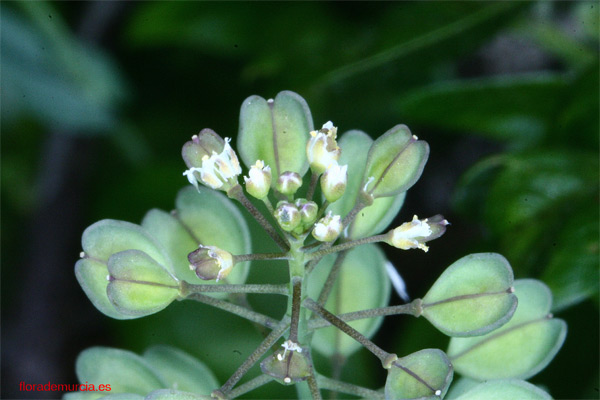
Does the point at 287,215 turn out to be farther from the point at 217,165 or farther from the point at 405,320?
the point at 405,320

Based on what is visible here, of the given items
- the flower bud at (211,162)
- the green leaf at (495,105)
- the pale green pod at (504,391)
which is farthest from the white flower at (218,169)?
the green leaf at (495,105)

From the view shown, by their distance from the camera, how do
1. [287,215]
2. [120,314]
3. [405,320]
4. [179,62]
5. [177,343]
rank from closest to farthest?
[287,215] → [120,314] → [177,343] → [405,320] → [179,62]

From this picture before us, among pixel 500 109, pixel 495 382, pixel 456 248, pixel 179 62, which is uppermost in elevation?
pixel 179 62

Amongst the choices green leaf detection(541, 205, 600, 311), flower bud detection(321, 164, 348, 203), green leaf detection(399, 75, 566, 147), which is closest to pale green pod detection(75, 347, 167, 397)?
flower bud detection(321, 164, 348, 203)

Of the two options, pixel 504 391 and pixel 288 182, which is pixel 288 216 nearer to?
pixel 288 182

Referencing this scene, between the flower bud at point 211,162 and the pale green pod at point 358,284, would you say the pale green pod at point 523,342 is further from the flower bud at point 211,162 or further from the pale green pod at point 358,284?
the flower bud at point 211,162

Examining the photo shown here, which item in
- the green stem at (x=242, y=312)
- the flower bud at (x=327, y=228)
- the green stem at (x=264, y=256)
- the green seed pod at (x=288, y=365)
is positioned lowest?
the green seed pod at (x=288, y=365)

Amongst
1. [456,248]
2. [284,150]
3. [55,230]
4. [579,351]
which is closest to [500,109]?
[456,248]

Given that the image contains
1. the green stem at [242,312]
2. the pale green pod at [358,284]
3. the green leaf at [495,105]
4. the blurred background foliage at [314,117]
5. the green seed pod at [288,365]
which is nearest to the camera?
the green seed pod at [288,365]
